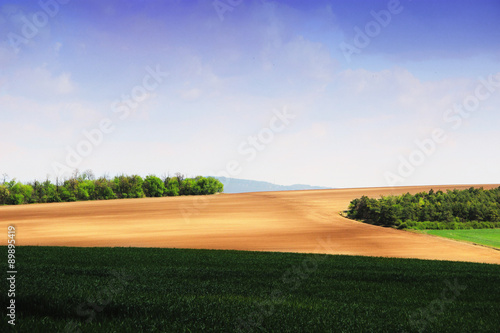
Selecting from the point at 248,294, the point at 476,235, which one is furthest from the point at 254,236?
the point at 248,294

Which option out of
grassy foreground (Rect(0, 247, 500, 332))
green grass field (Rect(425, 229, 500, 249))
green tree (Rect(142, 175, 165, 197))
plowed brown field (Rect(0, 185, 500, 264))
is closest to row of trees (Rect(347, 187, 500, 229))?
green grass field (Rect(425, 229, 500, 249))

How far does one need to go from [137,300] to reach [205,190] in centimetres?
6859

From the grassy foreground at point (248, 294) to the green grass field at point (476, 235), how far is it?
9519 millimetres

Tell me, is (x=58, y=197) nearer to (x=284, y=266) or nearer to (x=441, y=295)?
(x=284, y=266)

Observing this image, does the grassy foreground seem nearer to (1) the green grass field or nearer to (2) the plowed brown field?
(2) the plowed brown field

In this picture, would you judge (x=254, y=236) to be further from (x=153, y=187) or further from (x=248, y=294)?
(x=153, y=187)

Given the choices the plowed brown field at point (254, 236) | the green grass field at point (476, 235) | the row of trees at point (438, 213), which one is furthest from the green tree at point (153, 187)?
the green grass field at point (476, 235)

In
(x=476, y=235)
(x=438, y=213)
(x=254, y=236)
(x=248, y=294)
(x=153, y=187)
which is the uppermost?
(x=153, y=187)

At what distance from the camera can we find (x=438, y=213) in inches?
1219

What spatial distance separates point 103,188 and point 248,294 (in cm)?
6435

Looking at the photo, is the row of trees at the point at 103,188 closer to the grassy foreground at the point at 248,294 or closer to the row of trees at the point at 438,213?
the row of trees at the point at 438,213

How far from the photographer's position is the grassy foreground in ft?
23.6

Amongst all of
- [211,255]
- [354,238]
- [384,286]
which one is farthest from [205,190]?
[384,286]

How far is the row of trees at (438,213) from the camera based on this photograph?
29391 mm
